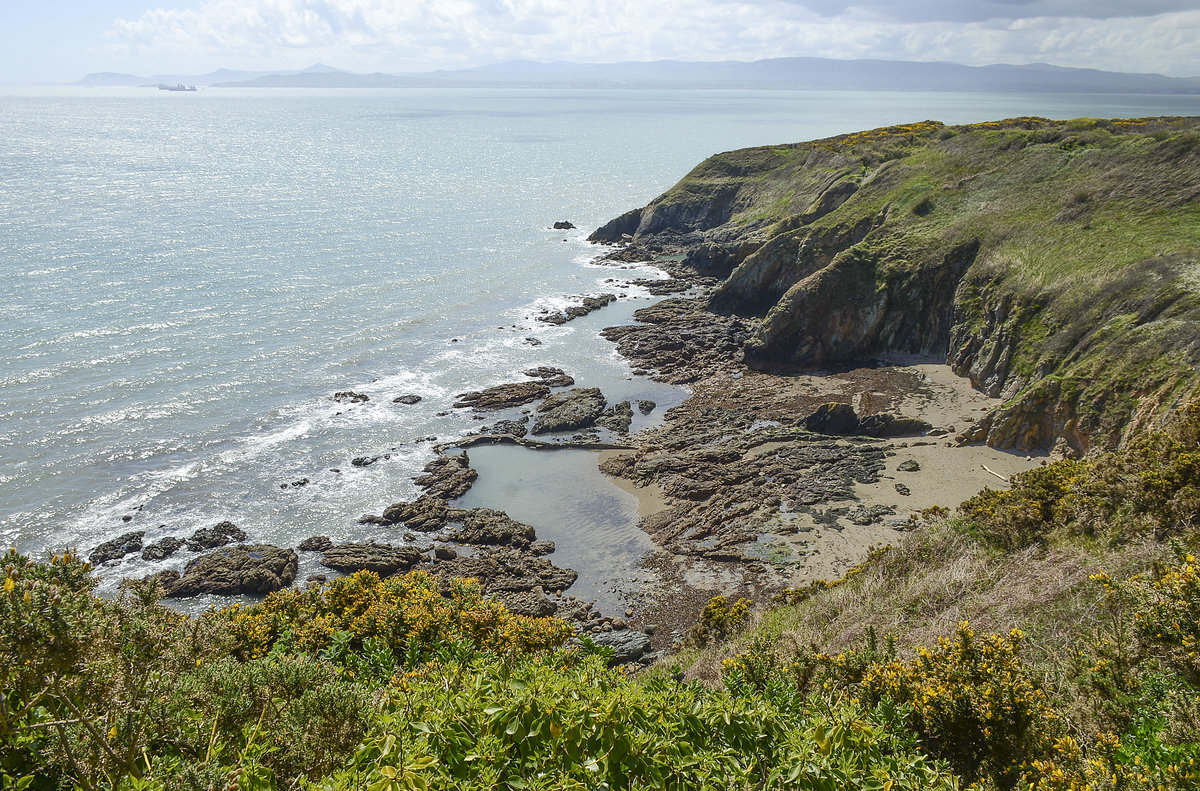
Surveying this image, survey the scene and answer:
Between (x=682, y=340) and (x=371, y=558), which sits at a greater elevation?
(x=682, y=340)

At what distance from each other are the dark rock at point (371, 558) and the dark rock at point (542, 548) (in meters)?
4.36

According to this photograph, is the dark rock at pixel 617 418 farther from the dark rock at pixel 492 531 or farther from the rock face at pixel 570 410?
the dark rock at pixel 492 531

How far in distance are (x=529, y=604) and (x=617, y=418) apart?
14848 millimetres

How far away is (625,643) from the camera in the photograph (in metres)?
20.6

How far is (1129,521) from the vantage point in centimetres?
1475

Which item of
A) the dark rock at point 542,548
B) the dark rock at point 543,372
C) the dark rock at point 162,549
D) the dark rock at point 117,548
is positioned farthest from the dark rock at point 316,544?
the dark rock at point 543,372

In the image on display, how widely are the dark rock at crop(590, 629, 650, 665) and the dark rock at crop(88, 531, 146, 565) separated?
1830cm

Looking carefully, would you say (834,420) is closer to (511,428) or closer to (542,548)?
(542,548)

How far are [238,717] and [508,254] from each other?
215 feet

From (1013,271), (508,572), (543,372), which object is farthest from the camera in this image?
(543,372)

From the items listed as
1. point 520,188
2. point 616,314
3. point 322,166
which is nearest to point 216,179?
point 322,166

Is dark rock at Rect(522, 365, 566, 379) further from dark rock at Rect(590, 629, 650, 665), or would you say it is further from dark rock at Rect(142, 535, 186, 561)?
dark rock at Rect(590, 629, 650, 665)

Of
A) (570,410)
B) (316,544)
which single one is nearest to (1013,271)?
(570,410)

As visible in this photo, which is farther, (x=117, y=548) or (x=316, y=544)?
(x=316, y=544)
